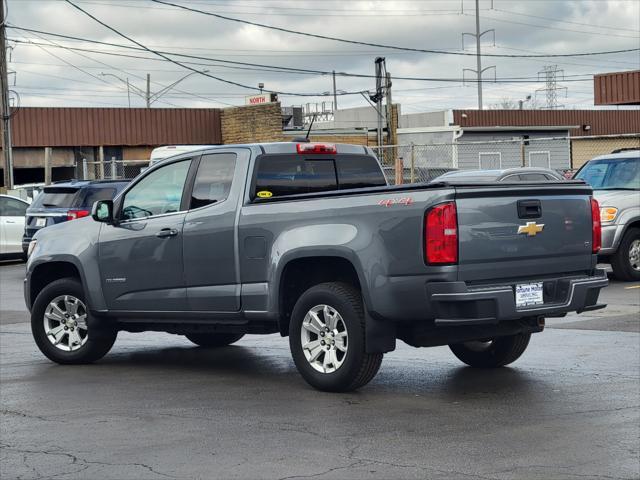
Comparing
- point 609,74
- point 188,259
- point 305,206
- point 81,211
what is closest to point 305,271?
point 305,206

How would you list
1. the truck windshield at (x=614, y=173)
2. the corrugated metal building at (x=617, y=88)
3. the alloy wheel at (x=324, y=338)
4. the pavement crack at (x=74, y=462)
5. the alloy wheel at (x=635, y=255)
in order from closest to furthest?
the pavement crack at (x=74, y=462) < the alloy wheel at (x=324, y=338) < the alloy wheel at (x=635, y=255) < the truck windshield at (x=614, y=173) < the corrugated metal building at (x=617, y=88)

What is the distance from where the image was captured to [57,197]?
72.4ft

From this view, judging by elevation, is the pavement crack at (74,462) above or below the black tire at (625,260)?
below

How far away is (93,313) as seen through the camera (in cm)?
1066

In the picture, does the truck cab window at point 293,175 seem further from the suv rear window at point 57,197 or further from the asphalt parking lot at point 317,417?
the suv rear window at point 57,197

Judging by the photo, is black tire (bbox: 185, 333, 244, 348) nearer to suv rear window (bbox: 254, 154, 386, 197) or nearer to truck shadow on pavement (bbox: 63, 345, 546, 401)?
truck shadow on pavement (bbox: 63, 345, 546, 401)

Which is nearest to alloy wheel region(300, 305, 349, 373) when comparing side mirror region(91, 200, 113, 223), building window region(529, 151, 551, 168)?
side mirror region(91, 200, 113, 223)

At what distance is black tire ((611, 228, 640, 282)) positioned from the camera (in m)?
17.8

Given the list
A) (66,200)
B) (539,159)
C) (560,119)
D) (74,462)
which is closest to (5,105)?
(66,200)

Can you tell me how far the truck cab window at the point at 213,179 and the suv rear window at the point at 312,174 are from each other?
30 cm

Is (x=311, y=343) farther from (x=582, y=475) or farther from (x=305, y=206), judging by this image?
(x=582, y=475)

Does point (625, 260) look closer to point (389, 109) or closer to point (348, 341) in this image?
point (348, 341)

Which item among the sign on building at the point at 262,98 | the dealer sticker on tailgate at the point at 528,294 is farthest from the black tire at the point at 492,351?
the sign on building at the point at 262,98

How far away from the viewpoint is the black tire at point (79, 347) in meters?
10.8
